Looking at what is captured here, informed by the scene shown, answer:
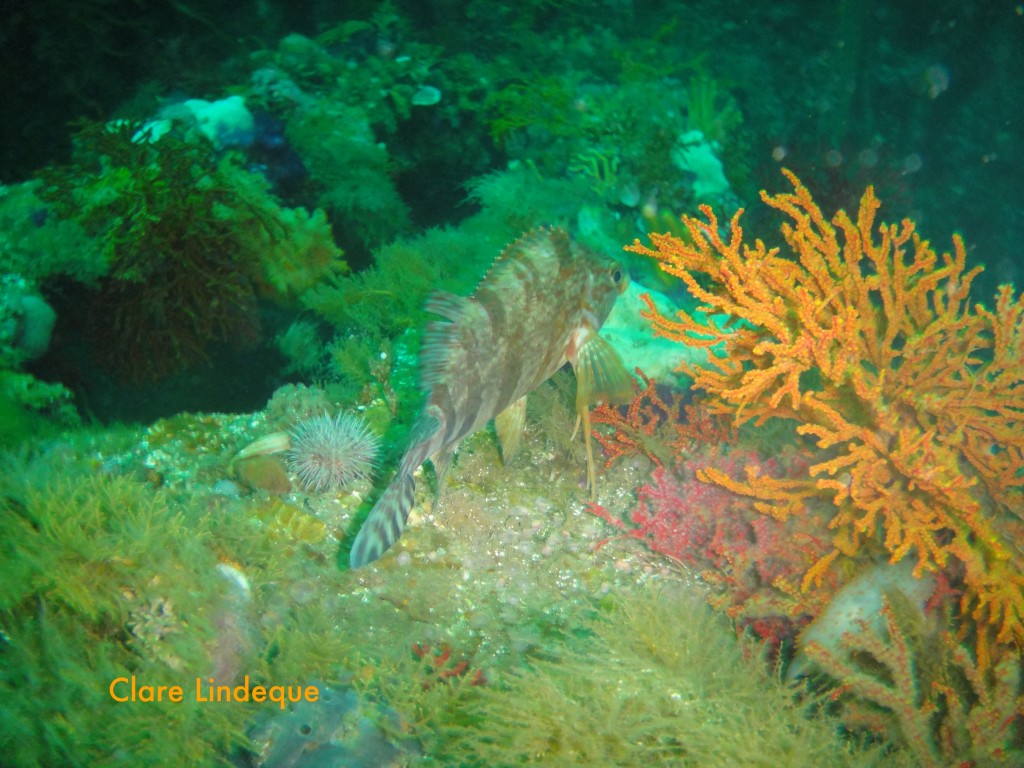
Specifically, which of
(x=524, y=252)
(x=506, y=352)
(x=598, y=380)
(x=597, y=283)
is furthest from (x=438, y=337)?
(x=597, y=283)

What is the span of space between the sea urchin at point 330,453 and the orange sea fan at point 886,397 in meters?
2.26

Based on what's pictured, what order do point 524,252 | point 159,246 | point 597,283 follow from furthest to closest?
point 159,246 → point 597,283 → point 524,252

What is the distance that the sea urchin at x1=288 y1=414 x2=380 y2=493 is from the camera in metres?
4.02

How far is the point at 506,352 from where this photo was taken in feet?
11.6

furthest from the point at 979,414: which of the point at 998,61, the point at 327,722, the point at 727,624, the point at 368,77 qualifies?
the point at 998,61

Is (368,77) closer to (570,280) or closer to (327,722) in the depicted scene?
(570,280)

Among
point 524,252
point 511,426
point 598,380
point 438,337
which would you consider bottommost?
point 511,426

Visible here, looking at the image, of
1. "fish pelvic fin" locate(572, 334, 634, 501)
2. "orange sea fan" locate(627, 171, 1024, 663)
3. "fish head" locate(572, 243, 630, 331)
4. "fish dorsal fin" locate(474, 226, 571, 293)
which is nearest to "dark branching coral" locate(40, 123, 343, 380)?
"fish dorsal fin" locate(474, 226, 571, 293)

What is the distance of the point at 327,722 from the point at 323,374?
373cm

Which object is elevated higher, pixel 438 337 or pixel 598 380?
pixel 438 337

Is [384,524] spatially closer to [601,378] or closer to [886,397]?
[601,378]

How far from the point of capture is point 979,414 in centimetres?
335

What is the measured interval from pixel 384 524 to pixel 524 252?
6.70 feet

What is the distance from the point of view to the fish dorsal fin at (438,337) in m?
3.16
